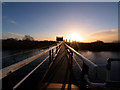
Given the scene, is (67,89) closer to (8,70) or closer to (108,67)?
(108,67)

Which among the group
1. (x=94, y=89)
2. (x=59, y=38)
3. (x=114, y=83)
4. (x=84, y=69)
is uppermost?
(x=59, y=38)

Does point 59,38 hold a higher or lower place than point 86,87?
higher

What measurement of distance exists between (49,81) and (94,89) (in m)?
1.30

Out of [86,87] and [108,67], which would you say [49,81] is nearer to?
[86,87]

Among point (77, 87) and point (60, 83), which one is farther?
point (60, 83)

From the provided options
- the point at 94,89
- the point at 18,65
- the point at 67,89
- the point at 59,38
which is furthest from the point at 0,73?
the point at 59,38

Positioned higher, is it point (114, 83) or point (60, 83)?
point (114, 83)

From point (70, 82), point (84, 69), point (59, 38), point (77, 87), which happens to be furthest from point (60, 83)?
point (59, 38)

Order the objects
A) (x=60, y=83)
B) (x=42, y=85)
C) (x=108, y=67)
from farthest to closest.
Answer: (x=60, y=83)
(x=42, y=85)
(x=108, y=67)

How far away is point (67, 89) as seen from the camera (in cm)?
200

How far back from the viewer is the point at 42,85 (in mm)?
2135

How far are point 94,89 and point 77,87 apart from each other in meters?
0.47

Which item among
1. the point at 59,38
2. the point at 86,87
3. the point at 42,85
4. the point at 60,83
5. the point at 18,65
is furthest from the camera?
the point at 59,38

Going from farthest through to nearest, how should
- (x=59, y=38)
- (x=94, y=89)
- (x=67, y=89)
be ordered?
(x=59, y=38)
(x=67, y=89)
(x=94, y=89)
